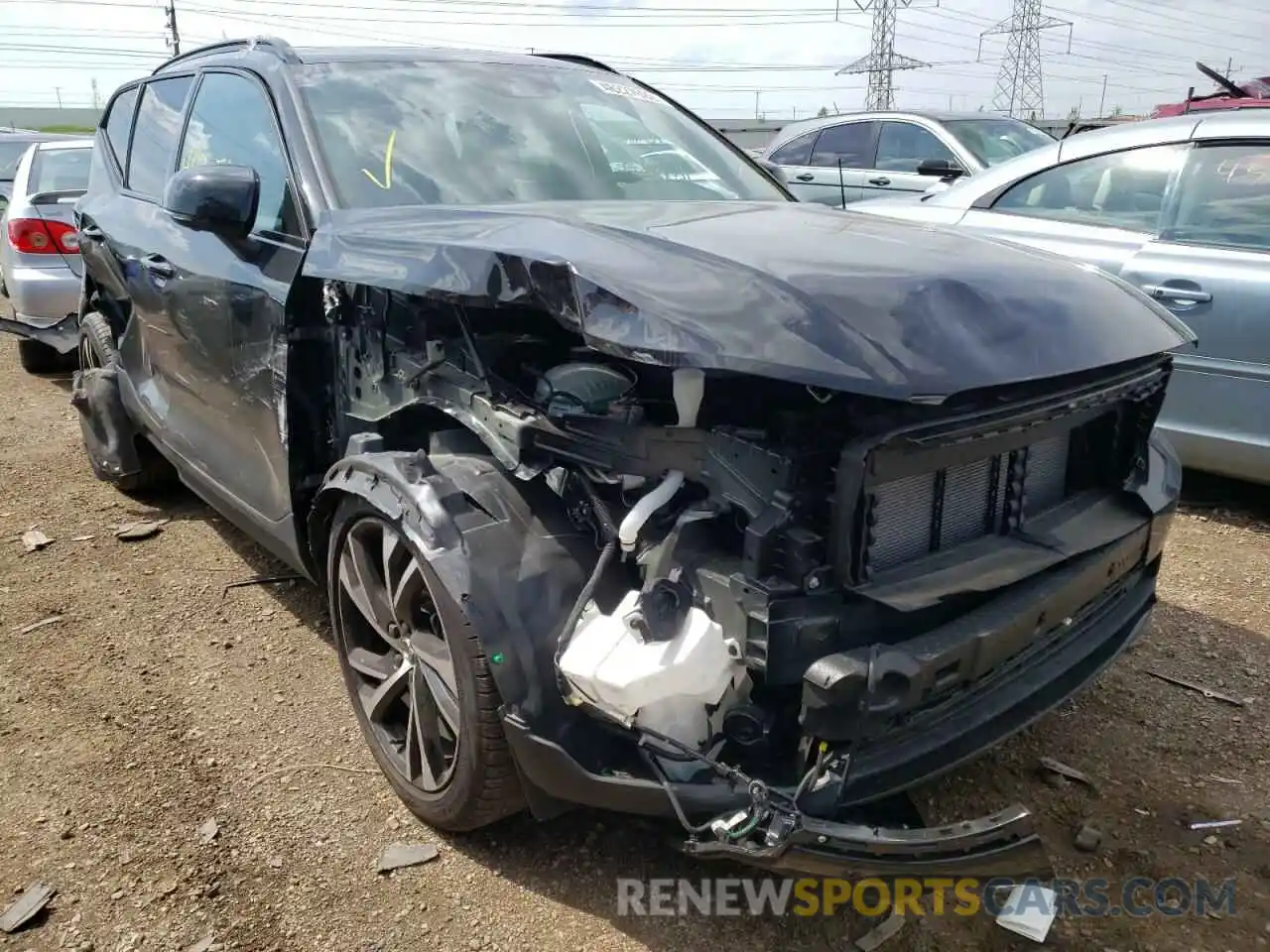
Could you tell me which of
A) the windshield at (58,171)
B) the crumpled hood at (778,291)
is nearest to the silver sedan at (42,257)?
the windshield at (58,171)

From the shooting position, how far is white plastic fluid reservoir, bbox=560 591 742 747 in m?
1.84

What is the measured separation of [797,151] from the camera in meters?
9.25

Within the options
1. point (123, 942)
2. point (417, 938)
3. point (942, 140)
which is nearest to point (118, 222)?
point (123, 942)

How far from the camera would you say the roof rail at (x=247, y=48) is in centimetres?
321

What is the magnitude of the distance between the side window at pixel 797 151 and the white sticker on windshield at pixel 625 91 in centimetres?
558

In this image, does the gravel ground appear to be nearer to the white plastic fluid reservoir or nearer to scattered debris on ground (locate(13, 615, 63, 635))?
scattered debris on ground (locate(13, 615, 63, 635))

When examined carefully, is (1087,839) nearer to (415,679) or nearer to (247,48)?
(415,679)

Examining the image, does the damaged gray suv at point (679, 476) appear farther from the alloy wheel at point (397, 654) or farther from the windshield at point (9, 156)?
the windshield at point (9, 156)

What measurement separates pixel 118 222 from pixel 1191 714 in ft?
14.2

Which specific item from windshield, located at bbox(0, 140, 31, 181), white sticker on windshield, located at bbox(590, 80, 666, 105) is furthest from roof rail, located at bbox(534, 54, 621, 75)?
windshield, located at bbox(0, 140, 31, 181)

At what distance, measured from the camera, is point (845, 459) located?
1.81m

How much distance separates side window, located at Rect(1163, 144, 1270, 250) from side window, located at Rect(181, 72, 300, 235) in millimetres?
3703

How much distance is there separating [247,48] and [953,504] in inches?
112

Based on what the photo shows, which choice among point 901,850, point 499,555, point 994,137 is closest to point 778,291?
point 499,555
